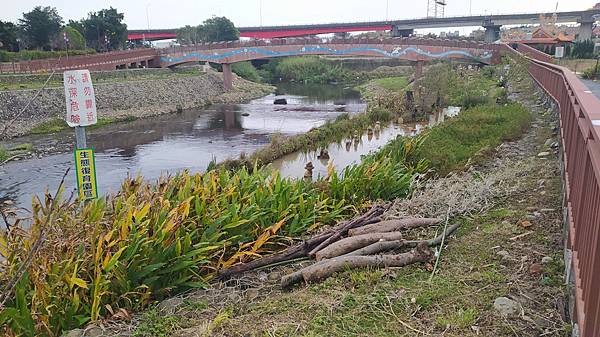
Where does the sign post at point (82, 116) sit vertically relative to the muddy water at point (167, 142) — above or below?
above

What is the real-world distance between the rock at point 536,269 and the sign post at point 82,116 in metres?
5.64

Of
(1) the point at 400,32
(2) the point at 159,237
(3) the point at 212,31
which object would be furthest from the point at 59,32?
(2) the point at 159,237

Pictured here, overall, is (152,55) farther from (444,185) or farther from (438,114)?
(444,185)

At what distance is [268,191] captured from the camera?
7086mm

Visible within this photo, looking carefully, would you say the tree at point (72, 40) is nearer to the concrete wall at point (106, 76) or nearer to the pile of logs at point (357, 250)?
the concrete wall at point (106, 76)

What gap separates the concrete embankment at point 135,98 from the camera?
80.9 ft

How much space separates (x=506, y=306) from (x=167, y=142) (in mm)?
20922

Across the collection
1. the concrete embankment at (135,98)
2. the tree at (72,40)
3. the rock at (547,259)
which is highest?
the tree at (72,40)

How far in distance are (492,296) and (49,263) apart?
399 cm

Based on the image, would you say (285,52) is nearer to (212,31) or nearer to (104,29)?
(104,29)

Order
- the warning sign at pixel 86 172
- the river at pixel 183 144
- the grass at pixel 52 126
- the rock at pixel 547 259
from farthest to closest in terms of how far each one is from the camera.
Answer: the grass at pixel 52 126
the river at pixel 183 144
the warning sign at pixel 86 172
the rock at pixel 547 259

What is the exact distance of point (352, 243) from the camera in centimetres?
539

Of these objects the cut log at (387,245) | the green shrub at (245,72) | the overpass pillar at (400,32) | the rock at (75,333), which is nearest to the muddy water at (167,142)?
the rock at (75,333)

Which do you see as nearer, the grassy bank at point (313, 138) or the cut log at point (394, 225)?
the cut log at point (394, 225)
